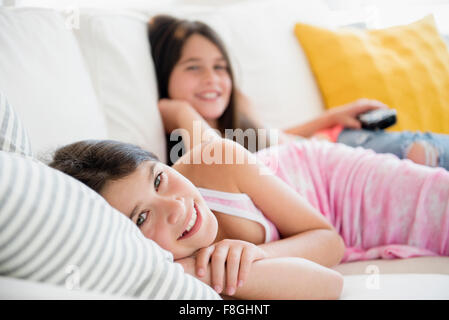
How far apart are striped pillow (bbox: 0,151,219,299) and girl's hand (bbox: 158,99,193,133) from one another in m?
0.48

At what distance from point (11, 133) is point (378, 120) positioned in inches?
36.3

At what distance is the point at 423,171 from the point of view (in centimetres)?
75

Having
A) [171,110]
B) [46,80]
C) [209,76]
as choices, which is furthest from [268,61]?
[46,80]

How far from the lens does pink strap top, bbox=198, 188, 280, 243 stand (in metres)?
0.58

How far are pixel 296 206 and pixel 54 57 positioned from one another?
52cm

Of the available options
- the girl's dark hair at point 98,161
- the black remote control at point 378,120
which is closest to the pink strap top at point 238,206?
the girl's dark hair at point 98,161

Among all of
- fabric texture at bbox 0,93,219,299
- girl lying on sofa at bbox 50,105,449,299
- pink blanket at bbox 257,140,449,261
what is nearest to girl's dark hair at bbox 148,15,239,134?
girl lying on sofa at bbox 50,105,449,299

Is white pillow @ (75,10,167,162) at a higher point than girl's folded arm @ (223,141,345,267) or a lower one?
higher

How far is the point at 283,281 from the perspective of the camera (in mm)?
491

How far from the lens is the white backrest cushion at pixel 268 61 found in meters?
1.23

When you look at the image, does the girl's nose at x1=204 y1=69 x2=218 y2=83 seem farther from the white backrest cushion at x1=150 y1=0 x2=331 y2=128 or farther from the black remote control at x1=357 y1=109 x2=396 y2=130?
the black remote control at x1=357 y1=109 x2=396 y2=130

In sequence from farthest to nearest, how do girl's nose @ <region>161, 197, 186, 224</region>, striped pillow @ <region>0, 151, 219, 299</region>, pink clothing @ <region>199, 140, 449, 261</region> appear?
pink clothing @ <region>199, 140, 449, 261</region> < girl's nose @ <region>161, 197, 186, 224</region> < striped pillow @ <region>0, 151, 219, 299</region>
